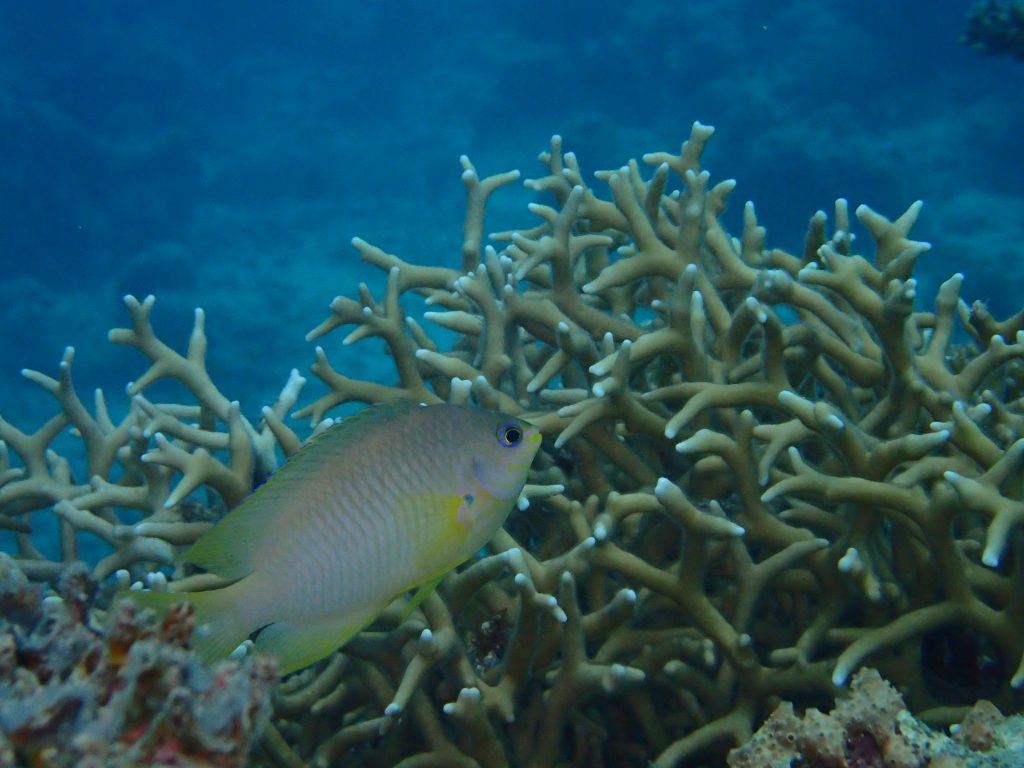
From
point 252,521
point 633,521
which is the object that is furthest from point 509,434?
point 633,521

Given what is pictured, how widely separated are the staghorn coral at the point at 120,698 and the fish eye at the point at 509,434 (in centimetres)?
76

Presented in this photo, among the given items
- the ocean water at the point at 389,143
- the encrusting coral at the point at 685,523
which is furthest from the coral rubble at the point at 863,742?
the ocean water at the point at 389,143

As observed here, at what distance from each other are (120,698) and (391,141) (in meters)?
35.5

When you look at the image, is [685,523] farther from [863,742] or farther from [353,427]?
[353,427]

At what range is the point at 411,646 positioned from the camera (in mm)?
2877

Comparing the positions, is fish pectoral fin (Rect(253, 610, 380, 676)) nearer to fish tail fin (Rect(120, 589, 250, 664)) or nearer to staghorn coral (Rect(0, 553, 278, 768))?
fish tail fin (Rect(120, 589, 250, 664))

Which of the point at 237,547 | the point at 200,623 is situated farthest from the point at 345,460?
the point at 200,623

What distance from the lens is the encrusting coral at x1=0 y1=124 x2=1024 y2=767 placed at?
2.70 metres

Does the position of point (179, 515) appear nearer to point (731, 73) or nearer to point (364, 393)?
point (364, 393)

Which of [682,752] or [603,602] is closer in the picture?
[682,752]

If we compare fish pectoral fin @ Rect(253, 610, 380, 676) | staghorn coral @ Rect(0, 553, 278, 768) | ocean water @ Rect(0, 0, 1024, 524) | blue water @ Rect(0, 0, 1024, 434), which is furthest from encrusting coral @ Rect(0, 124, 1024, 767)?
blue water @ Rect(0, 0, 1024, 434)

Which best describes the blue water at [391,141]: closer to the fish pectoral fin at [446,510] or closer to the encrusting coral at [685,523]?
the encrusting coral at [685,523]

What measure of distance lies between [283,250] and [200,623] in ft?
84.6

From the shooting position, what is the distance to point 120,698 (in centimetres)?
134
